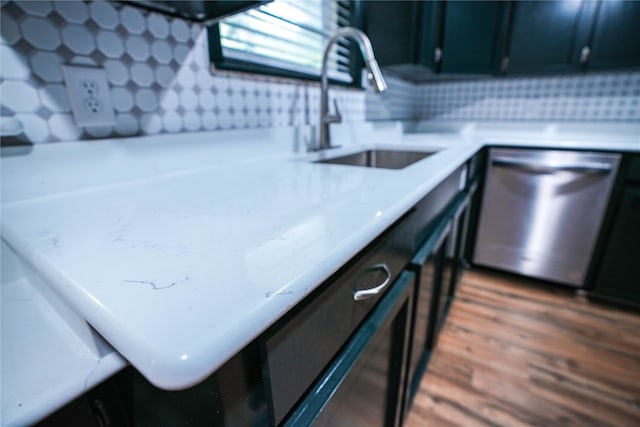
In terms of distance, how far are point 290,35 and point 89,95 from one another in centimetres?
83

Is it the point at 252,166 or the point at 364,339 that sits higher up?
the point at 252,166

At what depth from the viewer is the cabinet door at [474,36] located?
179cm

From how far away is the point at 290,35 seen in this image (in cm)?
122

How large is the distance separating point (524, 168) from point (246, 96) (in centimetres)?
151

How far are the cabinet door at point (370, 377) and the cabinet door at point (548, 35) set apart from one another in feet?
6.17

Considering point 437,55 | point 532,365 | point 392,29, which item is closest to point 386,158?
point 392,29

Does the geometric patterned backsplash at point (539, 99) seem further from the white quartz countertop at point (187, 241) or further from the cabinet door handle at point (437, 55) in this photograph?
the white quartz countertop at point (187, 241)

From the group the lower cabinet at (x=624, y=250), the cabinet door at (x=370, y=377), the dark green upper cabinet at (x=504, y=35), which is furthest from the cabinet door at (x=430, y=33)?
the cabinet door at (x=370, y=377)

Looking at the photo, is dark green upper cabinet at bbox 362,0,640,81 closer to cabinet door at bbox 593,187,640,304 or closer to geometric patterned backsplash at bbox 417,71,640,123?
geometric patterned backsplash at bbox 417,71,640,123

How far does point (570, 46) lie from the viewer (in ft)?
5.69

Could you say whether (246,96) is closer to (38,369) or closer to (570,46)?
(38,369)

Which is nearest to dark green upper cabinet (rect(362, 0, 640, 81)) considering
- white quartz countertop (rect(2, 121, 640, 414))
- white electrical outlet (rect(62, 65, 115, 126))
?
white quartz countertop (rect(2, 121, 640, 414))

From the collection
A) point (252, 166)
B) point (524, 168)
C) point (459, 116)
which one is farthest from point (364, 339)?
point (459, 116)

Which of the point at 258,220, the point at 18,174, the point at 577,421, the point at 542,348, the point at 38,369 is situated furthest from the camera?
the point at 542,348
